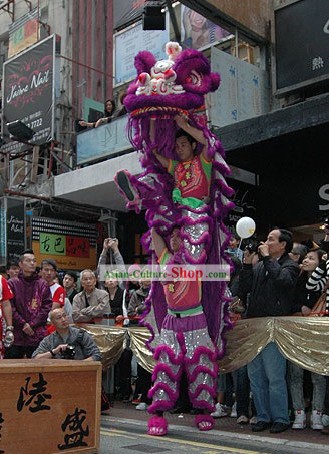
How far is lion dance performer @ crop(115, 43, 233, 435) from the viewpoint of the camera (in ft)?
18.9

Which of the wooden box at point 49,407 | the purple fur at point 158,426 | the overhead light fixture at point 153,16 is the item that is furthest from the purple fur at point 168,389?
the overhead light fixture at point 153,16

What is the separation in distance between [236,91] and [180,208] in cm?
481

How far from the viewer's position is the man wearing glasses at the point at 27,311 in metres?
7.37

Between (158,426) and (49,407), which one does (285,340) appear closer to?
(158,426)

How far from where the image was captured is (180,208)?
607 centimetres

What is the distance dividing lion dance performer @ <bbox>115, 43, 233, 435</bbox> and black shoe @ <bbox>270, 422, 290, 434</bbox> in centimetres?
55

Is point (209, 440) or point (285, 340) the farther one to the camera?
point (285, 340)

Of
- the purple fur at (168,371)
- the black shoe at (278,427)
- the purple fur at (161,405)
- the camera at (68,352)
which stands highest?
the camera at (68,352)

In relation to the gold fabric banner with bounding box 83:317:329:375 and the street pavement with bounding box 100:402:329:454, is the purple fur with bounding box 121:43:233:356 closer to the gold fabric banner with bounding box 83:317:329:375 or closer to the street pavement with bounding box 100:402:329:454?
the gold fabric banner with bounding box 83:317:329:375

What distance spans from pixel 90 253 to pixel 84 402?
30.7 ft

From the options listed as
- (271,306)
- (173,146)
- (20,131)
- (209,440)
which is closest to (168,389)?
(209,440)

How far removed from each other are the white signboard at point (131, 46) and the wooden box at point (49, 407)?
10.1 m

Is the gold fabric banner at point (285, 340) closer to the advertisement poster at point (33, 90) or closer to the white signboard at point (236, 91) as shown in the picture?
the white signboard at point (236, 91)

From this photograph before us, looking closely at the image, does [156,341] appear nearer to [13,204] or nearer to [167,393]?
[167,393]
